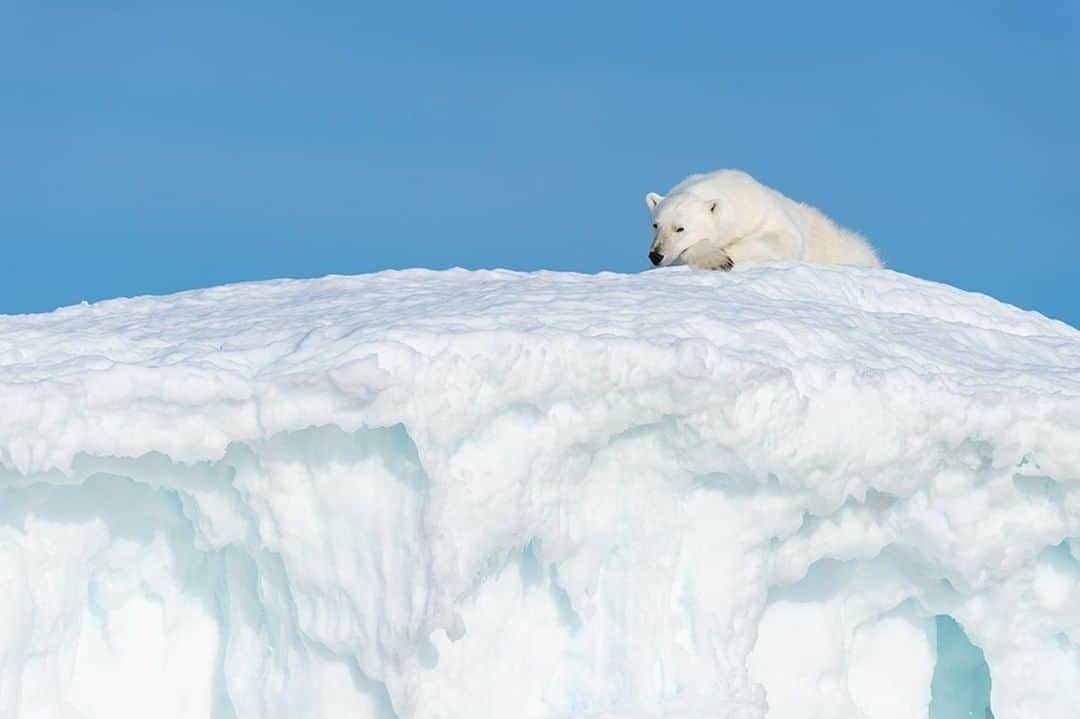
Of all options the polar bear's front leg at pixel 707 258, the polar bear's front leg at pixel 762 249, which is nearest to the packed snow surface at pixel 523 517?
the polar bear's front leg at pixel 707 258

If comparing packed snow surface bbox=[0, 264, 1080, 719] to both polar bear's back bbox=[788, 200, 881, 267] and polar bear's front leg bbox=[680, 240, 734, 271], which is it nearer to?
polar bear's front leg bbox=[680, 240, 734, 271]

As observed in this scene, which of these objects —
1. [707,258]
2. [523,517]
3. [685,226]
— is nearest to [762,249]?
[685,226]

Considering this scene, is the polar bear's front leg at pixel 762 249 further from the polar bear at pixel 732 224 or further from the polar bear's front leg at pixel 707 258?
the polar bear's front leg at pixel 707 258

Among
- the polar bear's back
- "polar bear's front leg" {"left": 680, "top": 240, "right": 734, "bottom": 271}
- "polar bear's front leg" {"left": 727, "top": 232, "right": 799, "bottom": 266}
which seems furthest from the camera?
the polar bear's back

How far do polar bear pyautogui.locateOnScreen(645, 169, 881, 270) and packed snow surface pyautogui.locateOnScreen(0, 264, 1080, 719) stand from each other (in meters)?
5.26

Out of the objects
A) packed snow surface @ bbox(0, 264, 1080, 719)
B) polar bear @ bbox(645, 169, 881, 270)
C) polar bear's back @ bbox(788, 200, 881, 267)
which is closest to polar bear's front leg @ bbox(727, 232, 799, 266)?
polar bear @ bbox(645, 169, 881, 270)

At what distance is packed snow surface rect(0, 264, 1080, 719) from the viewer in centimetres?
722

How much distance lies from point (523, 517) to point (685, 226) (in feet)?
22.7

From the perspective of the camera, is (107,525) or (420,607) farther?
(107,525)

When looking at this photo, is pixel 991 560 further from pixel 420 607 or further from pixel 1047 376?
pixel 420 607

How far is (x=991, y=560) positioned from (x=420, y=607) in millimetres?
2714

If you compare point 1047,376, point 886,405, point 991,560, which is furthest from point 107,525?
point 1047,376

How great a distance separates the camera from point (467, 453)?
7.22 meters

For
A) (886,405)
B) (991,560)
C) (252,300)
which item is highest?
(252,300)
